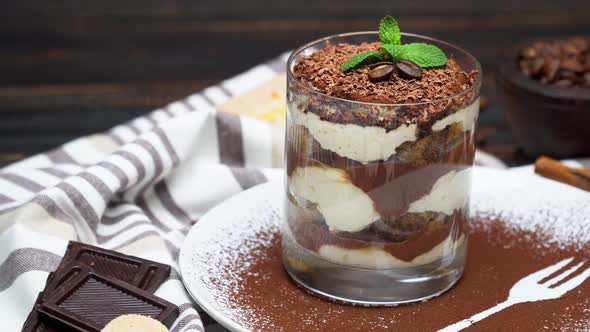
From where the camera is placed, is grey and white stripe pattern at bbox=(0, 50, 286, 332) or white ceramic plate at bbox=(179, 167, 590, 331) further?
white ceramic plate at bbox=(179, 167, 590, 331)

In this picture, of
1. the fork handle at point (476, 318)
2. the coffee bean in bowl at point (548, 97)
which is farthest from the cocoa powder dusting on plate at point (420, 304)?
the coffee bean in bowl at point (548, 97)

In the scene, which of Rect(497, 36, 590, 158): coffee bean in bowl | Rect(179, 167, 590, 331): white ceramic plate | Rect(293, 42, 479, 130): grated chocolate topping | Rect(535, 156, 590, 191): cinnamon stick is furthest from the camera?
Rect(497, 36, 590, 158): coffee bean in bowl

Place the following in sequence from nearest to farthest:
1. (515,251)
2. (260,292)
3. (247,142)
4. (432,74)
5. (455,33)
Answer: (432,74), (260,292), (515,251), (247,142), (455,33)

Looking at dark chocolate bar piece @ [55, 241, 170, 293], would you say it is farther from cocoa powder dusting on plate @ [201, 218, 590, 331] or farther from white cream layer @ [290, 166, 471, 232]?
white cream layer @ [290, 166, 471, 232]

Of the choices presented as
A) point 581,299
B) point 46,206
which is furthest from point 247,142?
point 581,299

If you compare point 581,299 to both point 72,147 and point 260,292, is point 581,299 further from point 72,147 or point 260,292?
point 72,147

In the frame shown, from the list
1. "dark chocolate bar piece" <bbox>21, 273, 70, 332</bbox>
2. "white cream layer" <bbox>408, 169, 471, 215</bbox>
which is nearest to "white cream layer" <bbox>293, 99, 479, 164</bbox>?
"white cream layer" <bbox>408, 169, 471, 215</bbox>

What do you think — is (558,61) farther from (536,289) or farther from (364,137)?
(364,137)
